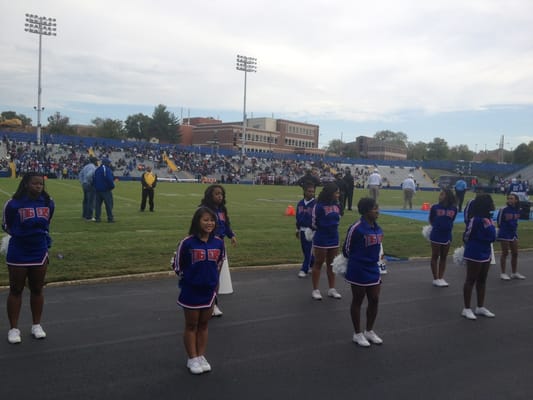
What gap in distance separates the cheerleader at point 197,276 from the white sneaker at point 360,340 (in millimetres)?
1798

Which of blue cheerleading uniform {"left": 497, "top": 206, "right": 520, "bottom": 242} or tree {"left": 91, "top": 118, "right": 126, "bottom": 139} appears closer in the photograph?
blue cheerleading uniform {"left": 497, "top": 206, "right": 520, "bottom": 242}

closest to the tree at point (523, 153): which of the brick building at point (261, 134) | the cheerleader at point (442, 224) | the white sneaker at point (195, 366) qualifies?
the brick building at point (261, 134)

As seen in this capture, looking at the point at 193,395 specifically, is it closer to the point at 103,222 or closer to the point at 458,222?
the point at 103,222

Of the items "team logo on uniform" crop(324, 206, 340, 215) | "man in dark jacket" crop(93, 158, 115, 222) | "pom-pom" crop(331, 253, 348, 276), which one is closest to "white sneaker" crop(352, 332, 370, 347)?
"pom-pom" crop(331, 253, 348, 276)

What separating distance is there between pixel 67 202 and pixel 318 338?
55.4ft

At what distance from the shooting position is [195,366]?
455 cm

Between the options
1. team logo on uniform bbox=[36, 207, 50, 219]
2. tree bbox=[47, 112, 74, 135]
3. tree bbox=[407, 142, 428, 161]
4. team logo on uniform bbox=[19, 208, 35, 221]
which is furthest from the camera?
tree bbox=[407, 142, 428, 161]

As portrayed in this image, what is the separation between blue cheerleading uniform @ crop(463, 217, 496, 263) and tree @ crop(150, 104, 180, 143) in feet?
318

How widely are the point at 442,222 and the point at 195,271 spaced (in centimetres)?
536

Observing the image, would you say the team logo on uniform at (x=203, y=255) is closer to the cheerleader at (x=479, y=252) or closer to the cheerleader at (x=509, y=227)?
the cheerleader at (x=479, y=252)

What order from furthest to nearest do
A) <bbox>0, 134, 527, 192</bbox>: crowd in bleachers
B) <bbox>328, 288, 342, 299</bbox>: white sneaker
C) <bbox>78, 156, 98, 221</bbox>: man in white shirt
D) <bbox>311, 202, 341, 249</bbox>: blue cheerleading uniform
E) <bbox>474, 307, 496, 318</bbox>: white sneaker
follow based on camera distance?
<bbox>0, 134, 527, 192</bbox>: crowd in bleachers, <bbox>78, 156, 98, 221</bbox>: man in white shirt, <bbox>328, 288, 342, 299</bbox>: white sneaker, <bbox>311, 202, 341, 249</bbox>: blue cheerleading uniform, <bbox>474, 307, 496, 318</bbox>: white sneaker

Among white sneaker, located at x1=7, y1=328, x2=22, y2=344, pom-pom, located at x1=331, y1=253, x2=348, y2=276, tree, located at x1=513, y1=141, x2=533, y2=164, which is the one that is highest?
tree, located at x1=513, y1=141, x2=533, y2=164

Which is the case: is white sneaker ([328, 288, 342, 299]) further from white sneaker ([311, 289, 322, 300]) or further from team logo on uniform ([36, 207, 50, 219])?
team logo on uniform ([36, 207, 50, 219])

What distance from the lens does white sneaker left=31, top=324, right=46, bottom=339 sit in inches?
207
